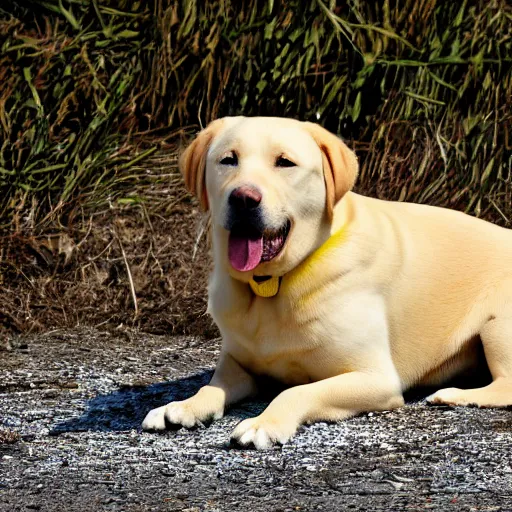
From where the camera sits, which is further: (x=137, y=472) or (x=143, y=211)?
(x=143, y=211)

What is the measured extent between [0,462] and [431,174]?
3355 mm

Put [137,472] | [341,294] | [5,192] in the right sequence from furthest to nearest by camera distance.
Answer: [5,192], [341,294], [137,472]

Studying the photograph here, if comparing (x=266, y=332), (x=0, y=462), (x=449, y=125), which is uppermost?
(x=449, y=125)

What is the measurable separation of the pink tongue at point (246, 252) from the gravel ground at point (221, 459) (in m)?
0.55

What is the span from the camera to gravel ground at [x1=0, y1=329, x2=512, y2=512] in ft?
11.1

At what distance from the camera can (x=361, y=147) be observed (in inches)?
260

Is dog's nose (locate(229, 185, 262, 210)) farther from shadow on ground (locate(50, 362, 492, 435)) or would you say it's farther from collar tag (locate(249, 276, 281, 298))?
shadow on ground (locate(50, 362, 492, 435))

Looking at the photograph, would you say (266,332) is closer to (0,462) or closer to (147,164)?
(0,462)

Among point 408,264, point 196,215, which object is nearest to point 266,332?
point 408,264

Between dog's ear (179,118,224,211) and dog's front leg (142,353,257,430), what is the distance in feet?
2.00

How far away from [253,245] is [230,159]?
1.01 ft

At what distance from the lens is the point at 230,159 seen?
167 inches

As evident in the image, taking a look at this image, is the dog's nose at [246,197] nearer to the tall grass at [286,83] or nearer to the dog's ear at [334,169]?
the dog's ear at [334,169]

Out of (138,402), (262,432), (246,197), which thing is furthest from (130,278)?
(262,432)
